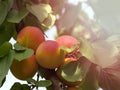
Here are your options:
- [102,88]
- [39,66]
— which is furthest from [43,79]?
[102,88]

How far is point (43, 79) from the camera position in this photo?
0.55 meters

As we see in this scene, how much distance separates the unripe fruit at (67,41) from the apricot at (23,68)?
0.22 ft

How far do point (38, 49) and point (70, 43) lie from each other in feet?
0.22

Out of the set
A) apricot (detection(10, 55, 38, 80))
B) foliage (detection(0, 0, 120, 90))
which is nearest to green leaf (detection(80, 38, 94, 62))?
foliage (detection(0, 0, 120, 90))

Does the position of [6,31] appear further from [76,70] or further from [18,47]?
[76,70]

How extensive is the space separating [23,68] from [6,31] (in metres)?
0.09

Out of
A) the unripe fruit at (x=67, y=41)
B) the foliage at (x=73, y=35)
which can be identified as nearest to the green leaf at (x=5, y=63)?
the foliage at (x=73, y=35)

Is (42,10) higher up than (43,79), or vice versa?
(42,10)

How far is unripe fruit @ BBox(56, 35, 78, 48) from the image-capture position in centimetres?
55

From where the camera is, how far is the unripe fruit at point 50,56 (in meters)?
0.54

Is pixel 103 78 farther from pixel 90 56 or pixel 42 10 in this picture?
pixel 42 10

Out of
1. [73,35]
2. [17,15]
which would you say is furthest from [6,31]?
[73,35]

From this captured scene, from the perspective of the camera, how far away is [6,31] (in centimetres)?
59

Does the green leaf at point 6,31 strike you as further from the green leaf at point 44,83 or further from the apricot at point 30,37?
the green leaf at point 44,83
